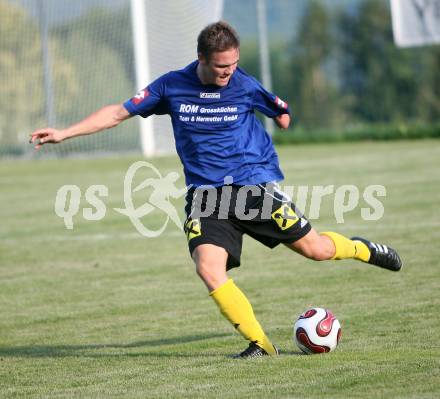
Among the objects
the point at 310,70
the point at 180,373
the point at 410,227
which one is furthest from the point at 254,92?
the point at 310,70

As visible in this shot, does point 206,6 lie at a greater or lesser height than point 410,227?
greater

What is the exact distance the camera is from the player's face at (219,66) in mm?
5824

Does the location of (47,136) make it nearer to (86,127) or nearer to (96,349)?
(86,127)

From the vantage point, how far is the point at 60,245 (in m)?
11.6

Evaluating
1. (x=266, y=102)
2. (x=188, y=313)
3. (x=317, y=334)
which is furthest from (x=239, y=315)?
(x=188, y=313)

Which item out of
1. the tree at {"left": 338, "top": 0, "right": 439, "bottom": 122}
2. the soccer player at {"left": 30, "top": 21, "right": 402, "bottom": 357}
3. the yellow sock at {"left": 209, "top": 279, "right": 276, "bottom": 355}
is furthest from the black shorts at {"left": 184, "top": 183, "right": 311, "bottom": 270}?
the tree at {"left": 338, "top": 0, "right": 439, "bottom": 122}

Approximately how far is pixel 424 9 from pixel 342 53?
7658mm

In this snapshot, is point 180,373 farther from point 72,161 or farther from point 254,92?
point 72,161

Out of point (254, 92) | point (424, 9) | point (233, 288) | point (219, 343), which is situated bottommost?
point (219, 343)

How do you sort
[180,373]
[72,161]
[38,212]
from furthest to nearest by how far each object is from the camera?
[72,161], [38,212], [180,373]

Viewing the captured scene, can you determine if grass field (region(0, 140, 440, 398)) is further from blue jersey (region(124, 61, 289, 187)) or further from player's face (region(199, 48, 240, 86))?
player's face (region(199, 48, 240, 86))

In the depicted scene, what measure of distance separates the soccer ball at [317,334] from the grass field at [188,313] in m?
0.08

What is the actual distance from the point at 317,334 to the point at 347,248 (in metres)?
1.14

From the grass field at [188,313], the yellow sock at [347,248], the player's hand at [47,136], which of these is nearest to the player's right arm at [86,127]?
the player's hand at [47,136]
